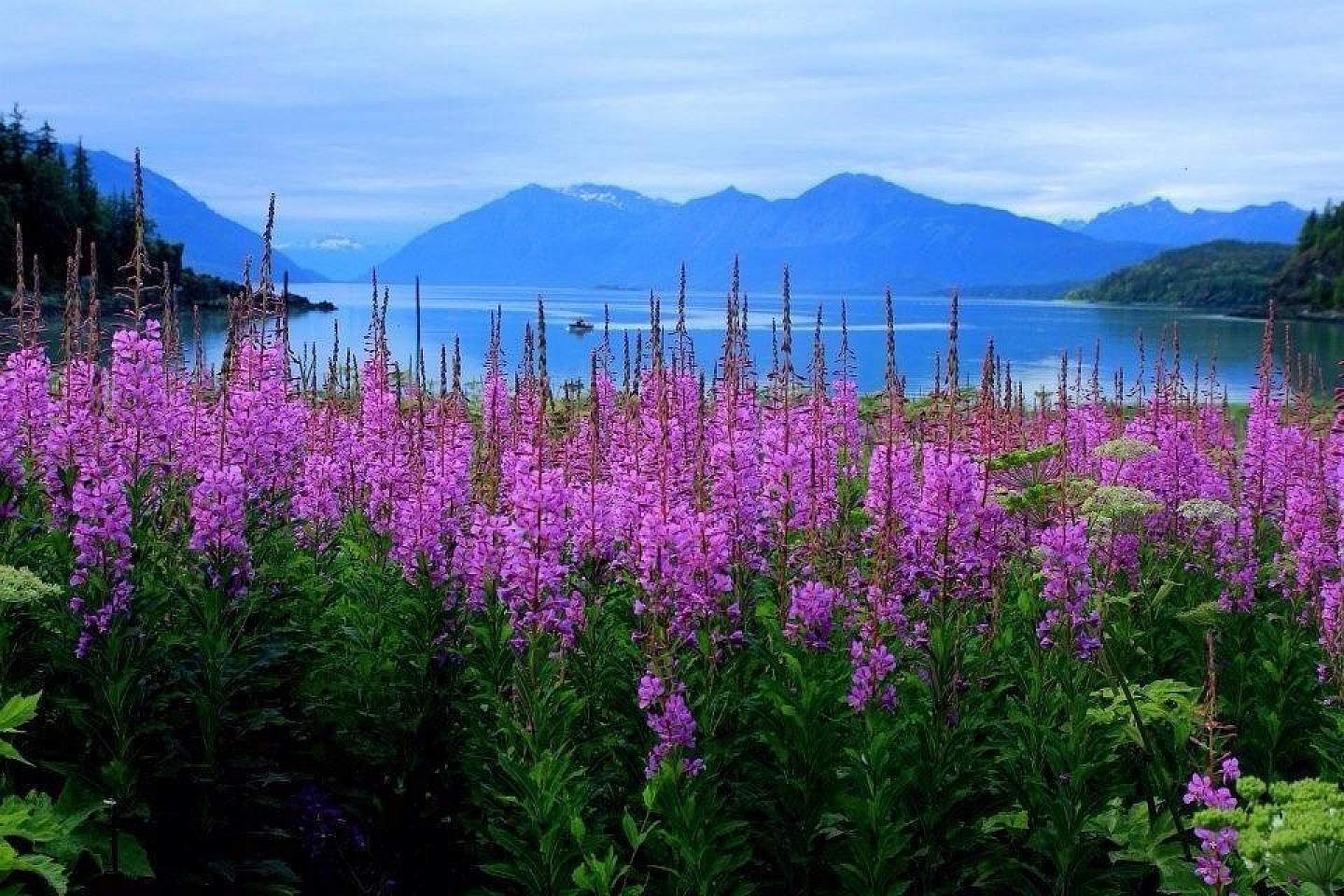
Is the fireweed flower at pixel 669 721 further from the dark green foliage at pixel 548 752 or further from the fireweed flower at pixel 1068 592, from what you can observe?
the fireweed flower at pixel 1068 592

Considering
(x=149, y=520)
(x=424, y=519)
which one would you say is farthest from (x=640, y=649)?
(x=149, y=520)

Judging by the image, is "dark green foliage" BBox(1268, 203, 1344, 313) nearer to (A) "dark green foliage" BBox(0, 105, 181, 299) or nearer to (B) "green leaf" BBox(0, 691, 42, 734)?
(A) "dark green foliage" BBox(0, 105, 181, 299)

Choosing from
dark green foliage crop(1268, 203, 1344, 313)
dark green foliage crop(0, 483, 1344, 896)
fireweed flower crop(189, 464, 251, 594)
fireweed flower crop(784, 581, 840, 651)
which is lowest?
dark green foliage crop(0, 483, 1344, 896)

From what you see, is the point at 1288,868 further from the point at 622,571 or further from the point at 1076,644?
the point at 622,571

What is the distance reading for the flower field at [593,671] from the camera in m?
6.05

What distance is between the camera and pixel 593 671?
6.87m

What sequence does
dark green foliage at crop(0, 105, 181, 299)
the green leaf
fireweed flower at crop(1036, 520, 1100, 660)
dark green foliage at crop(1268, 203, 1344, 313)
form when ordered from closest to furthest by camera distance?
the green leaf, fireweed flower at crop(1036, 520, 1100, 660), dark green foliage at crop(0, 105, 181, 299), dark green foliage at crop(1268, 203, 1344, 313)

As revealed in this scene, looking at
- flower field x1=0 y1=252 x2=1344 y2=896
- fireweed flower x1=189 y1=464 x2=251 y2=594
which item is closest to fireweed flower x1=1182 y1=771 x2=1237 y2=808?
flower field x1=0 y1=252 x2=1344 y2=896

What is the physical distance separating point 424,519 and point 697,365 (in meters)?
4.95

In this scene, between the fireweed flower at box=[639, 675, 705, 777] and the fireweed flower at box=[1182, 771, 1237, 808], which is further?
the fireweed flower at box=[639, 675, 705, 777]

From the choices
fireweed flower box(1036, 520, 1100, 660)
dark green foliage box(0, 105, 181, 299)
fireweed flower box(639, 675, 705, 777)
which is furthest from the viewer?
dark green foliage box(0, 105, 181, 299)

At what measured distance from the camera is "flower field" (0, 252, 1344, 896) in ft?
19.9

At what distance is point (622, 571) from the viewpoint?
23.7 feet

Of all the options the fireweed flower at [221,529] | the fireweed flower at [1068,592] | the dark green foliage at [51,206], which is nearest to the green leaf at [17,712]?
the fireweed flower at [221,529]
